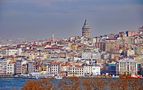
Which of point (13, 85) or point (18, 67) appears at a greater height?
point (18, 67)

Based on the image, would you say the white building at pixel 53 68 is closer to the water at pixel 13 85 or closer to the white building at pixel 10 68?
the white building at pixel 10 68

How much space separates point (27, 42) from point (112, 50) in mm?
6388

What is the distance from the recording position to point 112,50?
1212 inches

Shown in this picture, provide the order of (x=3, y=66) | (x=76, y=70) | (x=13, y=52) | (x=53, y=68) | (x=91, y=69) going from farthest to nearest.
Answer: (x=13, y=52) < (x=3, y=66) < (x=91, y=69) < (x=76, y=70) < (x=53, y=68)

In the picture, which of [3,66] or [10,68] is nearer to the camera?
[10,68]

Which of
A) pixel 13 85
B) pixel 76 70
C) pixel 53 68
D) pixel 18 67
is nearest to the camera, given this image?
pixel 13 85

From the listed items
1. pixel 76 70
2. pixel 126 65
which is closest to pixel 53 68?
pixel 76 70

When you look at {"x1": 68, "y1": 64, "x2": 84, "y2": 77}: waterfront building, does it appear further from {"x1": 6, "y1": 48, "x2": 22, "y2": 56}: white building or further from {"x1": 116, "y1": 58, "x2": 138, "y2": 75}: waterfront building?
{"x1": 6, "y1": 48, "x2": 22, "y2": 56}: white building

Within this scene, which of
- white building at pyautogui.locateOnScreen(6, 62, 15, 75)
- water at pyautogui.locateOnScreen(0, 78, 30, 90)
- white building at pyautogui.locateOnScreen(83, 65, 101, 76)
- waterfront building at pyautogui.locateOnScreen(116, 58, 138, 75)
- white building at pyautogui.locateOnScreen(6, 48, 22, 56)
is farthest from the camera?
white building at pyautogui.locateOnScreen(6, 48, 22, 56)

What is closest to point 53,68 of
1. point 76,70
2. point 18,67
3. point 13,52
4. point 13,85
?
point 76,70

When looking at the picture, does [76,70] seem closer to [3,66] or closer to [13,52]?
[3,66]

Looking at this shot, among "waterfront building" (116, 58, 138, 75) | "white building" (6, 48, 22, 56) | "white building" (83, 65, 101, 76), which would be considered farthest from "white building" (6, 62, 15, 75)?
"waterfront building" (116, 58, 138, 75)

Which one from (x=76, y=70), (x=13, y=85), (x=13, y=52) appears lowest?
(x=13, y=85)

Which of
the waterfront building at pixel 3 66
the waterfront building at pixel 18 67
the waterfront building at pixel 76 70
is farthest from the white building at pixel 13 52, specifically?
the waterfront building at pixel 76 70
